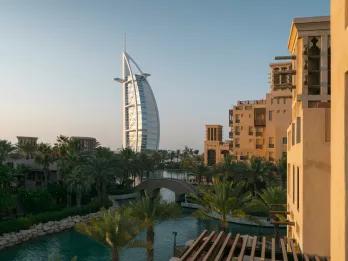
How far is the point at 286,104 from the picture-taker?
7788 centimetres

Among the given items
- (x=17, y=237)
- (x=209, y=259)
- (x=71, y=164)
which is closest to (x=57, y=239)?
(x=17, y=237)

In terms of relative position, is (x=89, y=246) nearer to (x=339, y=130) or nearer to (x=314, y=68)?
(x=314, y=68)

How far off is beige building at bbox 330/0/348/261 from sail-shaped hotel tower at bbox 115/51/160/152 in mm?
146841

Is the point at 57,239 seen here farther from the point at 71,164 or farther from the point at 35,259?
the point at 71,164

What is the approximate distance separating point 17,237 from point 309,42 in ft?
112

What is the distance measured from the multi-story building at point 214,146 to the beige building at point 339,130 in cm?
8774

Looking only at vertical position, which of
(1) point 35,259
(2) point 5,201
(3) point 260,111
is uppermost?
(3) point 260,111

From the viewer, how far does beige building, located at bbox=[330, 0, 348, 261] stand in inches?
196

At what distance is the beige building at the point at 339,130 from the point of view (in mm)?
4988

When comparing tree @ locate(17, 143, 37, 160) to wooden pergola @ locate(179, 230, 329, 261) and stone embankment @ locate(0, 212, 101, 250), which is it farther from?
wooden pergola @ locate(179, 230, 329, 261)

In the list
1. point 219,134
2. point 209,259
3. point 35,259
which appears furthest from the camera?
point 219,134

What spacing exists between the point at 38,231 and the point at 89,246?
6520 mm

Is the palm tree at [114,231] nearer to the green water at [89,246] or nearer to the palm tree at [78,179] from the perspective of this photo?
the green water at [89,246]

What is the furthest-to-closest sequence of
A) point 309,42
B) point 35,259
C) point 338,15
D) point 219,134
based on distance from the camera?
1. point 219,134
2. point 35,259
3. point 309,42
4. point 338,15
